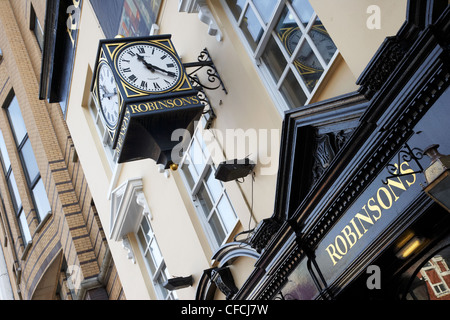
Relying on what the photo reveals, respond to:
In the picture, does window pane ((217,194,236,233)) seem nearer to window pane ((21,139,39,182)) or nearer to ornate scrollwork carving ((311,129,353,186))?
ornate scrollwork carving ((311,129,353,186))

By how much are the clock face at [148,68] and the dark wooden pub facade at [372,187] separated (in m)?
1.83

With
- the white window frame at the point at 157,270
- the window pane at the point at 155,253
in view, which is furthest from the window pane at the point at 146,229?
the window pane at the point at 155,253

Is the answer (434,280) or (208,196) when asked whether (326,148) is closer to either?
(434,280)

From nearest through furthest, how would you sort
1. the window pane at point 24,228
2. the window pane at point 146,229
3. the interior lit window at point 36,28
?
the window pane at point 146,229, the interior lit window at point 36,28, the window pane at point 24,228

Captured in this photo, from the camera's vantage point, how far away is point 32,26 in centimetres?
1880

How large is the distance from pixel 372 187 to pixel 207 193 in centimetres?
440

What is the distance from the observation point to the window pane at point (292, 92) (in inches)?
287

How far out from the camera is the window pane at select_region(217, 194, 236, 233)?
898cm

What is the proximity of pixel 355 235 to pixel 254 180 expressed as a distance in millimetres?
2297

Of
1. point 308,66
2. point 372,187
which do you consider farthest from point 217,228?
point 372,187

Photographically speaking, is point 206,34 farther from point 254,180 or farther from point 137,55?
point 254,180

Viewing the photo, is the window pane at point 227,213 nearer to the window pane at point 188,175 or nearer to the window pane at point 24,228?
the window pane at point 188,175
